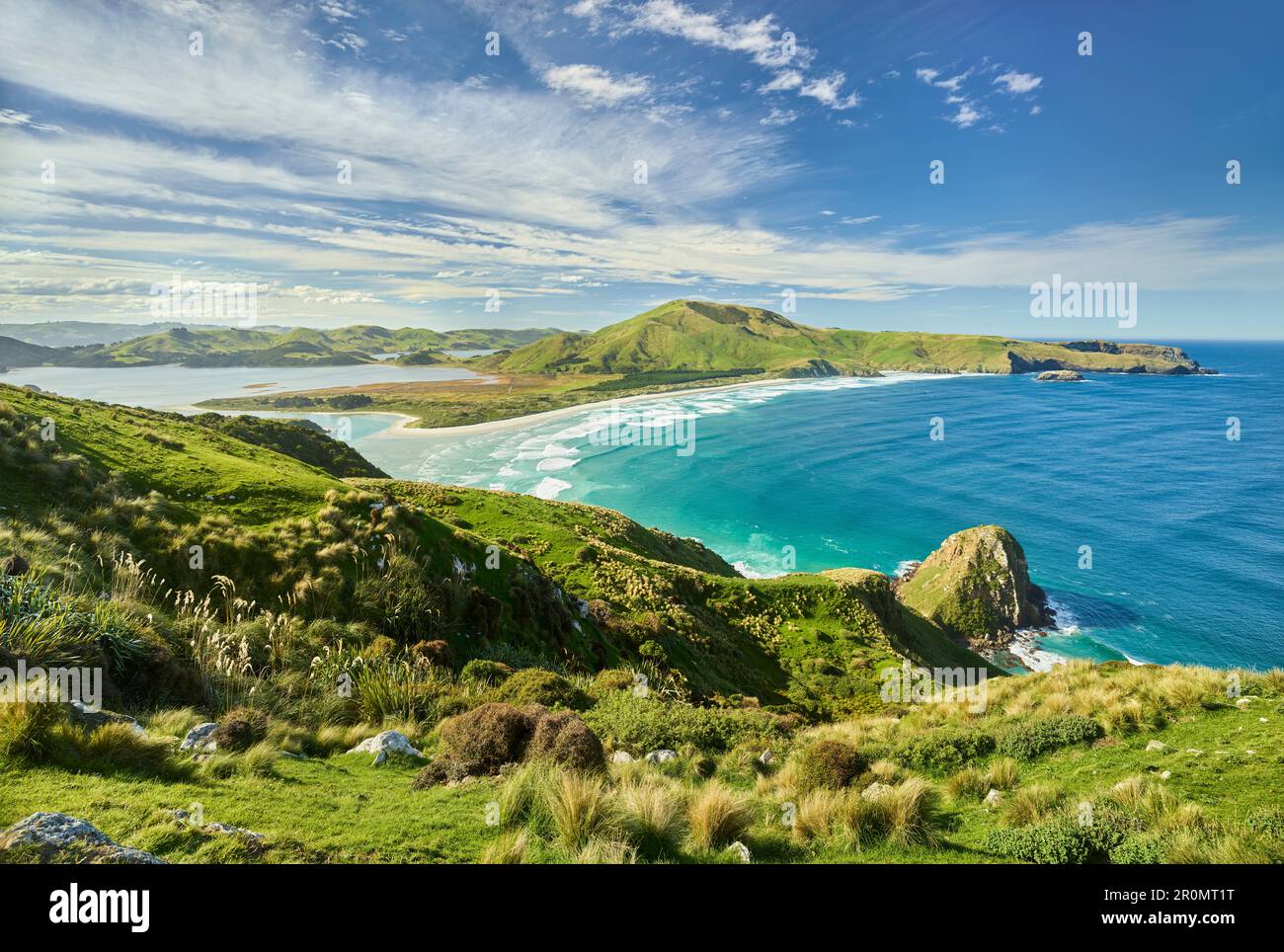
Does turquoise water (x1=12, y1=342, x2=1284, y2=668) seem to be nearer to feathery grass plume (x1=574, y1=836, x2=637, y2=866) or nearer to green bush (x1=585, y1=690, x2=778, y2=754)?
green bush (x1=585, y1=690, x2=778, y2=754)

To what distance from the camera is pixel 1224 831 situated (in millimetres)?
6973

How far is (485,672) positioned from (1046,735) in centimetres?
1389

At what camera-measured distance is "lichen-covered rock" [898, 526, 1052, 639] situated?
52.8 m

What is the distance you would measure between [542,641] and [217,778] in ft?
44.1

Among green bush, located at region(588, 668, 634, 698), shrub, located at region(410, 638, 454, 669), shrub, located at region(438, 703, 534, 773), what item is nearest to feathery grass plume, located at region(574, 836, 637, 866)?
shrub, located at region(438, 703, 534, 773)

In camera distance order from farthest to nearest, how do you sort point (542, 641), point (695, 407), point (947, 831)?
point (695, 407), point (542, 641), point (947, 831)

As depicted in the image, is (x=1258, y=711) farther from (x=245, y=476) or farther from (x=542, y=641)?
(x=245, y=476)

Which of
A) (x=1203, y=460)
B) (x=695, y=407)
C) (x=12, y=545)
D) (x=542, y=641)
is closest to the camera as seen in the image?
(x=12, y=545)

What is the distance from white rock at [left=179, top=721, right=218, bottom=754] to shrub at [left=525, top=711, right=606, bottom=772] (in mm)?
4588

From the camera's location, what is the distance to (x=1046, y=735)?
12.1 metres

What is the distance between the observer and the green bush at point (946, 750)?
39.0 feet

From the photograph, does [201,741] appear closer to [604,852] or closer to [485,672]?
[604,852]

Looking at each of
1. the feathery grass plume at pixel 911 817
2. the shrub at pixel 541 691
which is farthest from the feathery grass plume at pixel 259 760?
the feathery grass plume at pixel 911 817

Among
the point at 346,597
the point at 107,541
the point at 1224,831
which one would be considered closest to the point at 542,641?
the point at 346,597
